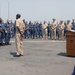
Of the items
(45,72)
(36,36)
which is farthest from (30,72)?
(36,36)

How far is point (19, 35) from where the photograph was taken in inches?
505

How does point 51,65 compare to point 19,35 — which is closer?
point 51,65

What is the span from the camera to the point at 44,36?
25984mm

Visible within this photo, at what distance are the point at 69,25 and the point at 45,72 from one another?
15.3 m

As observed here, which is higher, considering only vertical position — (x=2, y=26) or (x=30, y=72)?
(x=2, y=26)

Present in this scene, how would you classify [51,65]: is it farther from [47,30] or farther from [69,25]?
[47,30]

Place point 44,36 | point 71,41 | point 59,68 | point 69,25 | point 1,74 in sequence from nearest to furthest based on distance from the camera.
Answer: point 1,74 < point 59,68 < point 71,41 < point 69,25 < point 44,36

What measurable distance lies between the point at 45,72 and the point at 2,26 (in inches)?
348

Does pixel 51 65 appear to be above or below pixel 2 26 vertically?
below

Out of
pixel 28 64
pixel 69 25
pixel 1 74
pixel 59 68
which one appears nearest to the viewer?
pixel 1 74

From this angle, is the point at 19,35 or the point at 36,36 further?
the point at 36,36

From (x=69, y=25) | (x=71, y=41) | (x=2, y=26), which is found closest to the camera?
(x=71, y=41)

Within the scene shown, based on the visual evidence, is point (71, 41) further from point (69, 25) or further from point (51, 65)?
point (69, 25)

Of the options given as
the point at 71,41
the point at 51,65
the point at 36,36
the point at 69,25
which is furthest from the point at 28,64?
the point at 36,36
